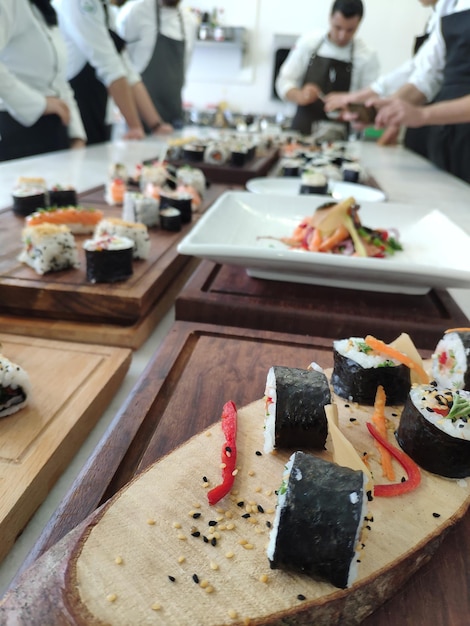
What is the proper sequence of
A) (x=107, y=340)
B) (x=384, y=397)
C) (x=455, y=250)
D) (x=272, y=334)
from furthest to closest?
(x=455, y=250)
(x=107, y=340)
(x=272, y=334)
(x=384, y=397)

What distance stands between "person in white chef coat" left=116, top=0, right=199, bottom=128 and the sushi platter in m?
6.01

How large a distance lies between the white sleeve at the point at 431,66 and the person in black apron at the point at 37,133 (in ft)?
10.2

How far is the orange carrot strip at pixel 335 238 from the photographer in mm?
1680

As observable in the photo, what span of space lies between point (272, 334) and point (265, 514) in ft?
2.09

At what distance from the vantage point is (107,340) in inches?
57.2

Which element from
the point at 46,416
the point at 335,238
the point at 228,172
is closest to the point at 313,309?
the point at 335,238

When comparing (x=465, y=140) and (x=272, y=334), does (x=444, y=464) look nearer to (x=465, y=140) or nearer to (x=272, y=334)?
(x=272, y=334)

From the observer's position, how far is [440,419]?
0.84m

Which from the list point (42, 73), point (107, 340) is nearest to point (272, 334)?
point (107, 340)

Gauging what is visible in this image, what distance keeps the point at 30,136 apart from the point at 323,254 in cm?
350

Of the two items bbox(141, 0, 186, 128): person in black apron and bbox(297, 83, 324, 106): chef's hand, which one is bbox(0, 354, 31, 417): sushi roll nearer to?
bbox(297, 83, 324, 106): chef's hand

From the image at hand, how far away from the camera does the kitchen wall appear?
9.81 metres

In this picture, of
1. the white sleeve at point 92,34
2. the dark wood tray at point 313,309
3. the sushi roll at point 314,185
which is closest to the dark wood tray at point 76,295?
the dark wood tray at point 313,309

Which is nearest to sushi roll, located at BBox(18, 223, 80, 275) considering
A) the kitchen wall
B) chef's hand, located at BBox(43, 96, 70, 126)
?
chef's hand, located at BBox(43, 96, 70, 126)
